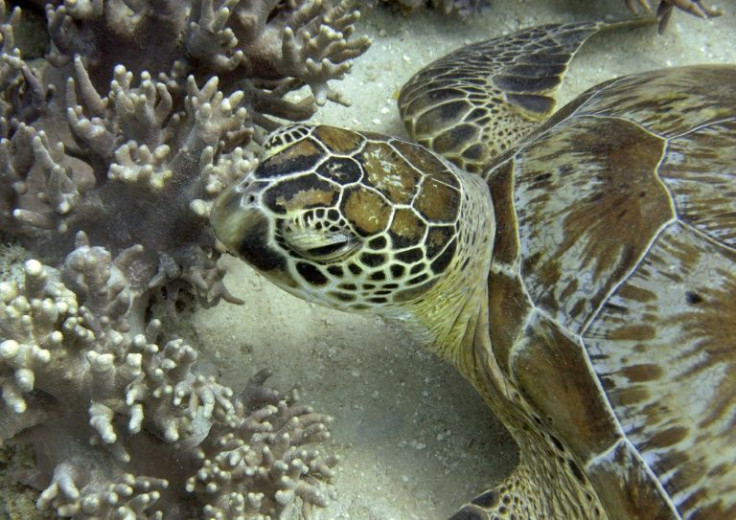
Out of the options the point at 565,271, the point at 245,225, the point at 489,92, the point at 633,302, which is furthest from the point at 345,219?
the point at 489,92

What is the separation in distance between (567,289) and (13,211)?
1.45 meters

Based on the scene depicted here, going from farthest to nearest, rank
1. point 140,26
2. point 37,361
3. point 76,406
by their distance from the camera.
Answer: point 140,26
point 76,406
point 37,361

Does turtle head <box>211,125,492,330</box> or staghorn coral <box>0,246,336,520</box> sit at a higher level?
turtle head <box>211,125,492,330</box>

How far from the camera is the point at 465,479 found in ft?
5.56

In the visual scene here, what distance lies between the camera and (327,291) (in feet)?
4.50

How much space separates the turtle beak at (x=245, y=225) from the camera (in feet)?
3.98

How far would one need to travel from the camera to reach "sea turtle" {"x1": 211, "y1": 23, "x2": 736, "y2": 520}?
120 cm

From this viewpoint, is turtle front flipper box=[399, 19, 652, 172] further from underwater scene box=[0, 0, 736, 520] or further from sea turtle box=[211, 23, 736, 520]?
sea turtle box=[211, 23, 736, 520]

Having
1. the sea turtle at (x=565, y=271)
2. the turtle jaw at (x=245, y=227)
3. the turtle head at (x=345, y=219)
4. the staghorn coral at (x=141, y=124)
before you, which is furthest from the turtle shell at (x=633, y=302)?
the staghorn coral at (x=141, y=124)

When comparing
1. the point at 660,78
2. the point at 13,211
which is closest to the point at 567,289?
the point at 660,78

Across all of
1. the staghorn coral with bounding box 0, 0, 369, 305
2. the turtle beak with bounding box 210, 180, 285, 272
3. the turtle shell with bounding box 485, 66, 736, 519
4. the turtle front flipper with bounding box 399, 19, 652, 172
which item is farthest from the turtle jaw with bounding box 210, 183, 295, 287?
the turtle front flipper with bounding box 399, 19, 652, 172

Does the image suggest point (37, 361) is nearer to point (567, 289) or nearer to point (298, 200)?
point (298, 200)

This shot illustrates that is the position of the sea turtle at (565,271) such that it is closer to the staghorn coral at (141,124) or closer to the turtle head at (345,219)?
the turtle head at (345,219)

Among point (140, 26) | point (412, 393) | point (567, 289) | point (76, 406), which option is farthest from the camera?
point (412, 393)
